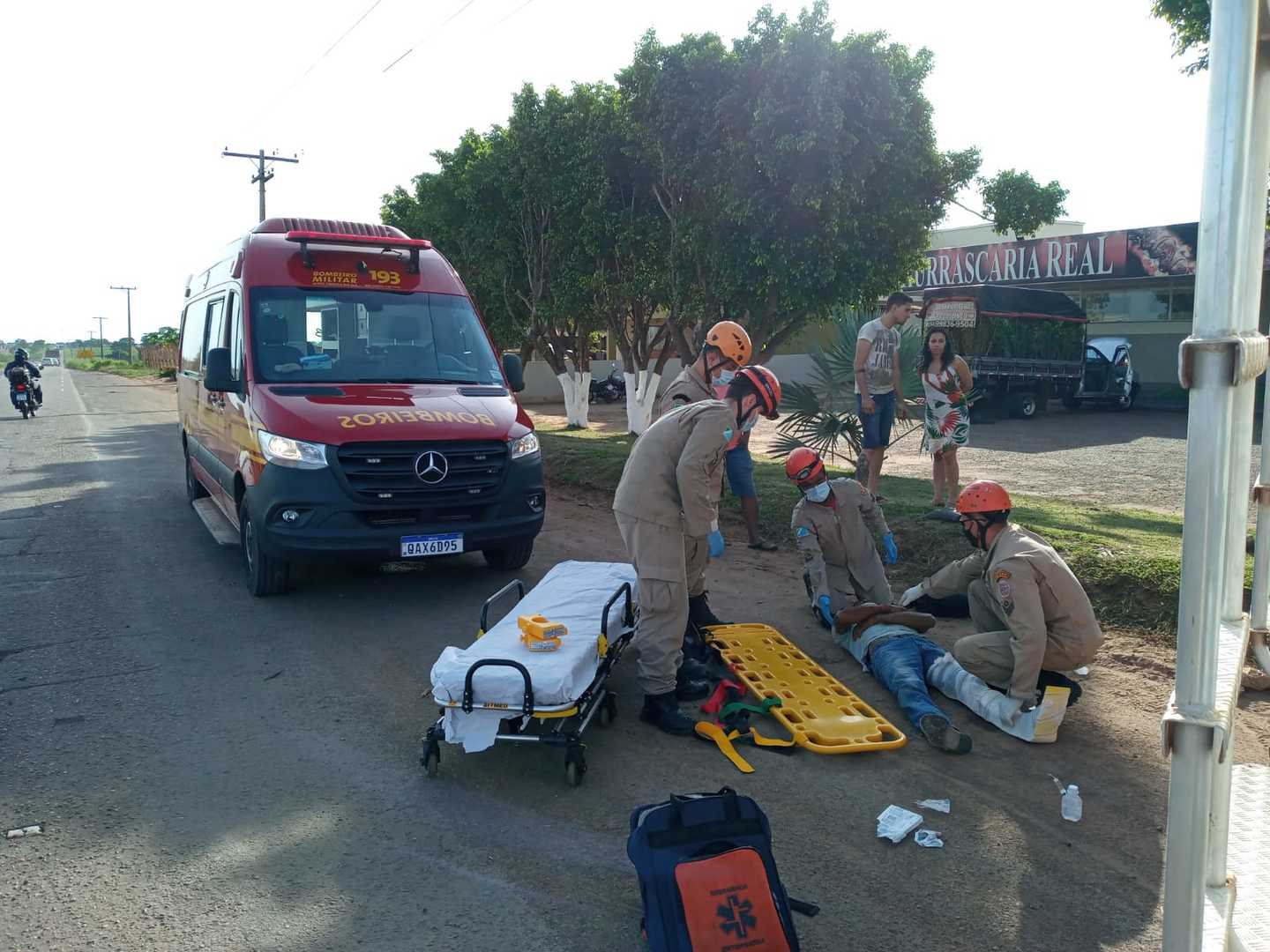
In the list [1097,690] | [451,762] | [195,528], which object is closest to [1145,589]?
[1097,690]

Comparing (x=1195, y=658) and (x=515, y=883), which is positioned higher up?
(x=1195, y=658)

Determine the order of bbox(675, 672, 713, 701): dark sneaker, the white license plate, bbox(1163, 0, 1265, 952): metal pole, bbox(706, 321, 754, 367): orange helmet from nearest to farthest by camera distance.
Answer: bbox(1163, 0, 1265, 952): metal pole → bbox(675, 672, 713, 701): dark sneaker → bbox(706, 321, 754, 367): orange helmet → the white license plate

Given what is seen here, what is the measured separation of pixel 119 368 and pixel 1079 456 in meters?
94.5

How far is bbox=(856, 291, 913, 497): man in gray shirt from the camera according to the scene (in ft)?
28.2

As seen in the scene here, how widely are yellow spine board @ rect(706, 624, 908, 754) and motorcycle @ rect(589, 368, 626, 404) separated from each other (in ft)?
87.9

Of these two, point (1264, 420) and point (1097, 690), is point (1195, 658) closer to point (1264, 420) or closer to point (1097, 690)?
point (1264, 420)

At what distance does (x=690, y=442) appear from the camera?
16.0 ft

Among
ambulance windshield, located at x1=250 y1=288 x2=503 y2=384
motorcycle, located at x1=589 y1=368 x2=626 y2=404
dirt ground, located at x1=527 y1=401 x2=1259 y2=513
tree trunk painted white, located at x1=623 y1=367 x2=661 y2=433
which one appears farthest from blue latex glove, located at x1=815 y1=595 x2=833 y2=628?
motorcycle, located at x1=589 y1=368 x2=626 y2=404

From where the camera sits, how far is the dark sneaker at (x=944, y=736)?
445 centimetres

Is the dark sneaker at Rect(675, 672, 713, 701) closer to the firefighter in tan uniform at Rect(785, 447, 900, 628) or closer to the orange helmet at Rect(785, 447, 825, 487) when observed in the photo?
the firefighter in tan uniform at Rect(785, 447, 900, 628)

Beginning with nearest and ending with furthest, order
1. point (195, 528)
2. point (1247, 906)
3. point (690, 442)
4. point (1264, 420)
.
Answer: point (1247, 906), point (1264, 420), point (690, 442), point (195, 528)

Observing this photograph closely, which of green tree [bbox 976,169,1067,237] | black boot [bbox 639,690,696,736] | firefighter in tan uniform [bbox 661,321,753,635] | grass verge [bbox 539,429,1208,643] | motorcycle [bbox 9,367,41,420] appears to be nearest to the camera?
black boot [bbox 639,690,696,736]

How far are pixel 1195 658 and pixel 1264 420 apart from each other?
6.14 feet

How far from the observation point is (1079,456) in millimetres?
15914
